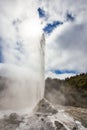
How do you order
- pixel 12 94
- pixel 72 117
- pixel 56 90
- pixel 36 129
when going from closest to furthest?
pixel 36 129 → pixel 72 117 → pixel 12 94 → pixel 56 90

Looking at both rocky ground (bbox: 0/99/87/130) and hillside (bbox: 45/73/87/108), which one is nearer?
rocky ground (bbox: 0/99/87/130)

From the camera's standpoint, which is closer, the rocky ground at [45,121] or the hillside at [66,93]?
the rocky ground at [45,121]

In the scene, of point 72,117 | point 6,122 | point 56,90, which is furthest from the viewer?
point 56,90

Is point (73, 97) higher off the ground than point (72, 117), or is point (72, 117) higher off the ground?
point (73, 97)

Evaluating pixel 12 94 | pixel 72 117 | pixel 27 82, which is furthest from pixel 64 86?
pixel 72 117

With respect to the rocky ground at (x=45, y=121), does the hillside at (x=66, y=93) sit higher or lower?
higher

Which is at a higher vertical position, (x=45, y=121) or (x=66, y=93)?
(x=66, y=93)

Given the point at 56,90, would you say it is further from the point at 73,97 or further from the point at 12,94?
the point at 12,94

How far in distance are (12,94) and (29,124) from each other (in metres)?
26.9

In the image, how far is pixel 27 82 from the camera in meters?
46.6

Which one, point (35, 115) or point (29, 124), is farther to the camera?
point (35, 115)

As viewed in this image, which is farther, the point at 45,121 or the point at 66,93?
the point at 66,93

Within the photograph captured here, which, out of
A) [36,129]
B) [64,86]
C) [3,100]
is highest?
[64,86]

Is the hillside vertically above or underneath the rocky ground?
above
